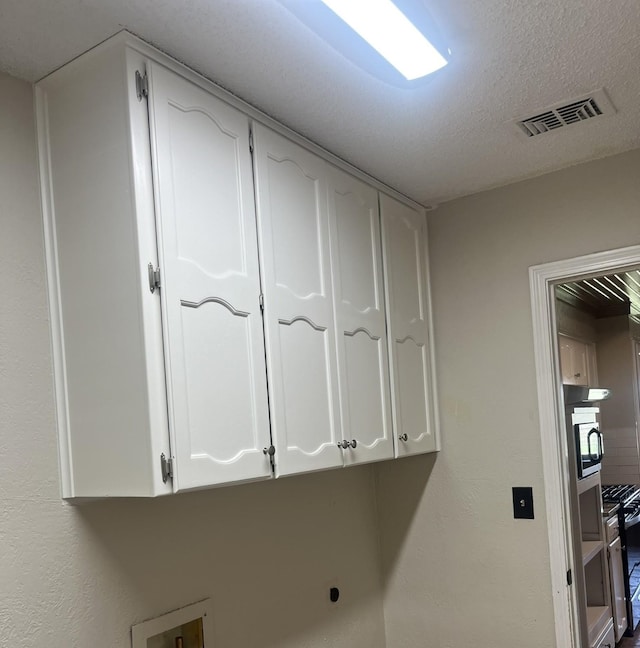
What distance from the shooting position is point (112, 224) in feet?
4.58

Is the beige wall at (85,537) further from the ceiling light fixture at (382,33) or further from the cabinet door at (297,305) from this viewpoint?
the ceiling light fixture at (382,33)

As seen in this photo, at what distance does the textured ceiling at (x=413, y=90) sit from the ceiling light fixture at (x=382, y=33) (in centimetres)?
6

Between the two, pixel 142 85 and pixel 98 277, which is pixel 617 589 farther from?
pixel 142 85

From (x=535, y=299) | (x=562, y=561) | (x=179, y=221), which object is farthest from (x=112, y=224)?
(x=562, y=561)

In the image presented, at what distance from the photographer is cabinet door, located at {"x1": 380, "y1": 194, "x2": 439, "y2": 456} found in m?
2.26

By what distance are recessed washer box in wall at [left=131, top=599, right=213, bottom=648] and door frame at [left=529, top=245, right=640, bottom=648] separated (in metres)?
1.21

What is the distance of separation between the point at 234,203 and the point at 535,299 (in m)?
1.25

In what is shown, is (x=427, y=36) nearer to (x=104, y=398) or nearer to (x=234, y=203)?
(x=234, y=203)

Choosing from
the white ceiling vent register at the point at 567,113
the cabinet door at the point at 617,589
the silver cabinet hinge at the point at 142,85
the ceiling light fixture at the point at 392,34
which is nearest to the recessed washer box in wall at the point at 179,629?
the silver cabinet hinge at the point at 142,85

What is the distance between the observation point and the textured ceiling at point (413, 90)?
4.40 ft

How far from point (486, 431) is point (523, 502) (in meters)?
0.28

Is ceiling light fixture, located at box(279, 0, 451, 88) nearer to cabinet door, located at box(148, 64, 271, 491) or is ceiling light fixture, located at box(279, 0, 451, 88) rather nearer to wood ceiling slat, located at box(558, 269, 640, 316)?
cabinet door, located at box(148, 64, 271, 491)

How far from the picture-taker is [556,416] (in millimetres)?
2273

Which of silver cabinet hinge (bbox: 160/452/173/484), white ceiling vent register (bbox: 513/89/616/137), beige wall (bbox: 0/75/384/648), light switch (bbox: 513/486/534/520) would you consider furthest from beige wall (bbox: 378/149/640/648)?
silver cabinet hinge (bbox: 160/452/173/484)
